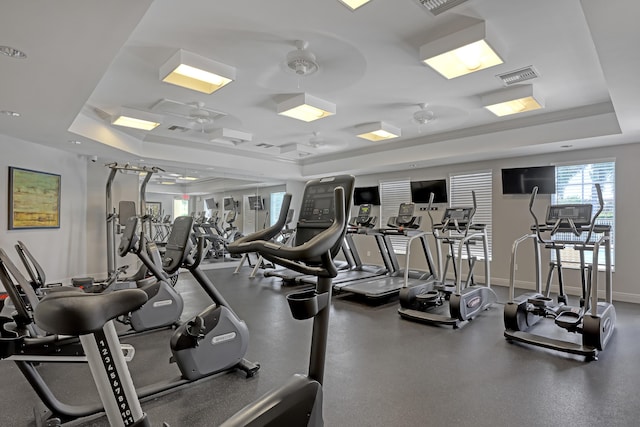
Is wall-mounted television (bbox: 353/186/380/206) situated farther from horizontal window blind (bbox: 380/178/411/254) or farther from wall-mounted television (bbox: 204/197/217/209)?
wall-mounted television (bbox: 204/197/217/209)

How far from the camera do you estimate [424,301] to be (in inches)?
182

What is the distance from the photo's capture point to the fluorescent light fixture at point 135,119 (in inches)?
188

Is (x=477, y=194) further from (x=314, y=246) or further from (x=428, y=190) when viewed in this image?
(x=314, y=246)

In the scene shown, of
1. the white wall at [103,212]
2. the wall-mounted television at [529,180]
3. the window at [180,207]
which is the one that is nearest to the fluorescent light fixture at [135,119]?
the white wall at [103,212]

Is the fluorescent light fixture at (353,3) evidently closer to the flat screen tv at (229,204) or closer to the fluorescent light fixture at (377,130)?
the fluorescent light fixture at (377,130)

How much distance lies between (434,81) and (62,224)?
667 centimetres

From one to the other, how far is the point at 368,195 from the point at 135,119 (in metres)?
5.86

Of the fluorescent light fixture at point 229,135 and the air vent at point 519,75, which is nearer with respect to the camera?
the air vent at point 519,75

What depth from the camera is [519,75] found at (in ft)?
12.6

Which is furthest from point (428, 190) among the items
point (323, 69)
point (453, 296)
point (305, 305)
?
point (305, 305)

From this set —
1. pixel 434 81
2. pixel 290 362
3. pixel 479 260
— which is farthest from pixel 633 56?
pixel 479 260

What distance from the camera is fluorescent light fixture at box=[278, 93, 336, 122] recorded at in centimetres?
439

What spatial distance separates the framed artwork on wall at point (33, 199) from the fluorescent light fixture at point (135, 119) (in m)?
1.75

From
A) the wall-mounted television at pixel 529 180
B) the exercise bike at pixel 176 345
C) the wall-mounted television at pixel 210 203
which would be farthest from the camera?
the wall-mounted television at pixel 210 203
